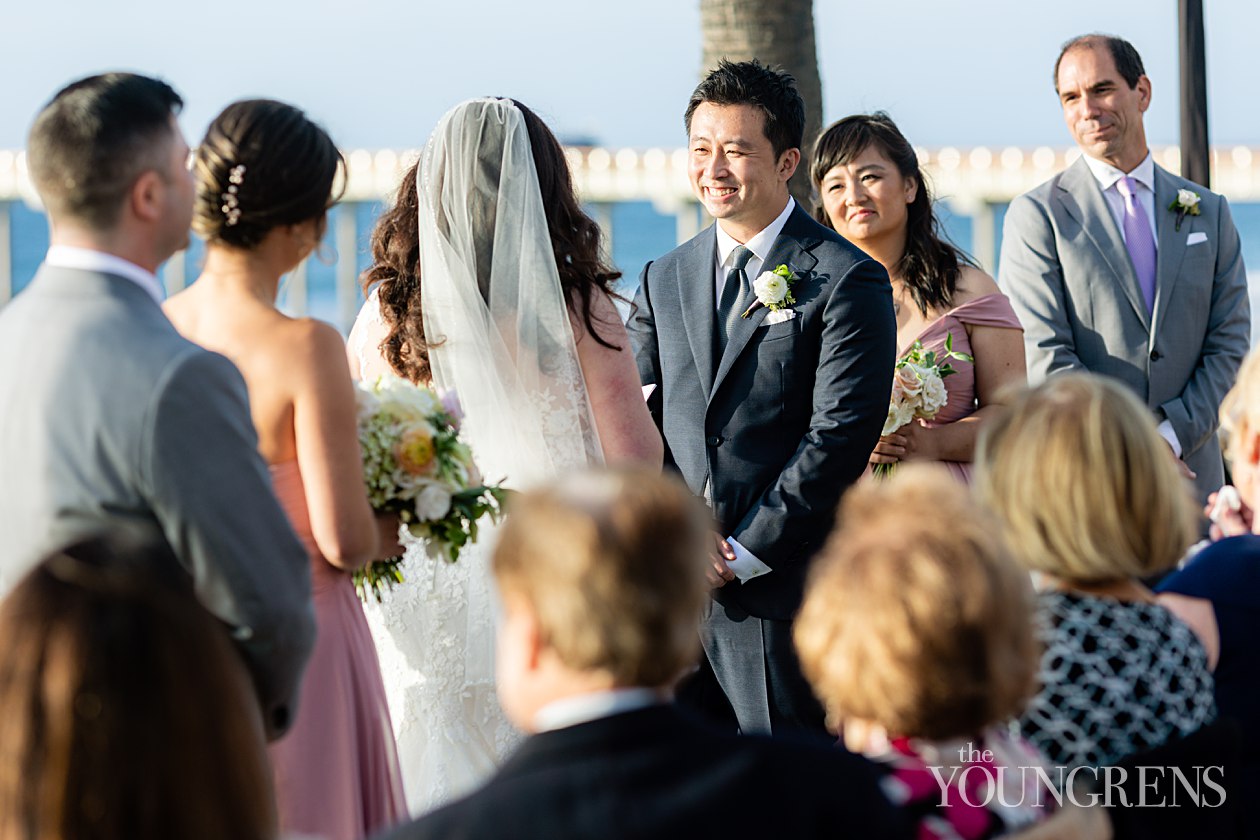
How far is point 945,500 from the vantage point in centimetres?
215

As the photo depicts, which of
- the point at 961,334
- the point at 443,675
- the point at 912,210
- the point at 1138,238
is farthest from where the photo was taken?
the point at 1138,238

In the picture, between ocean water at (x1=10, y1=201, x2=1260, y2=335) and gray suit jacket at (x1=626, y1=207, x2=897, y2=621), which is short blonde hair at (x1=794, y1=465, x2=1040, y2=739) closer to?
gray suit jacket at (x1=626, y1=207, x2=897, y2=621)

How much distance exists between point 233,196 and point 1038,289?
3760 millimetres

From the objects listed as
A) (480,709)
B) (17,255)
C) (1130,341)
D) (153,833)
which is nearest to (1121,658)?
(153,833)

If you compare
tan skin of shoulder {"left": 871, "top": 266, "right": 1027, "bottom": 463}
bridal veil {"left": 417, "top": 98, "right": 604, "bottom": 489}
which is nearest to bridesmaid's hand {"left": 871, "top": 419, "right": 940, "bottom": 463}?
tan skin of shoulder {"left": 871, "top": 266, "right": 1027, "bottom": 463}

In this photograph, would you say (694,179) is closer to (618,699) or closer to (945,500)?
(945,500)

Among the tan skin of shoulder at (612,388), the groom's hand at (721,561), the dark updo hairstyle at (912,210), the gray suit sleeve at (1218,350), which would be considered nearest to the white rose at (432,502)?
the tan skin of shoulder at (612,388)

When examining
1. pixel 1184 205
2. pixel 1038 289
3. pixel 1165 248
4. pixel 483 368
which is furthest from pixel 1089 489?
pixel 1184 205

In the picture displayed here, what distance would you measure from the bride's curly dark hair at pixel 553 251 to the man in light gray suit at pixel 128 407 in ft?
5.44

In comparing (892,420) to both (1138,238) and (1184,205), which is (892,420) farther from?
(1184,205)

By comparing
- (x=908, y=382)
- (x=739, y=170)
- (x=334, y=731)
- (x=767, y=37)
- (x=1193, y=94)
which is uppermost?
(x=767, y=37)

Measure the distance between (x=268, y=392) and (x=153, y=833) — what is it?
1674mm

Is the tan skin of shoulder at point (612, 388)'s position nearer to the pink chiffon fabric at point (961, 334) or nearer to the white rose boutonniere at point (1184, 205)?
the pink chiffon fabric at point (961, 334)

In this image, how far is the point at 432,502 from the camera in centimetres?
356
